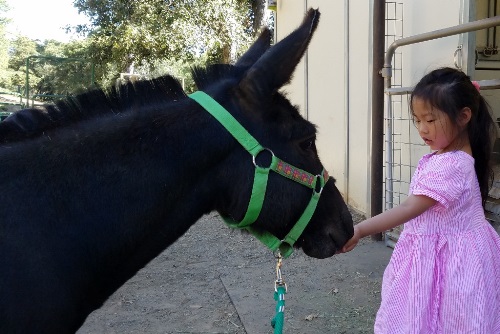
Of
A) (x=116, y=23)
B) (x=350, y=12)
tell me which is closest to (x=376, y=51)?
(x=350, y=12)

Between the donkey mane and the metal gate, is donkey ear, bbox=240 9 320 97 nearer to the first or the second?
the donkey mane

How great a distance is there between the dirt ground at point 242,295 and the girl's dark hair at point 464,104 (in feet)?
6.02

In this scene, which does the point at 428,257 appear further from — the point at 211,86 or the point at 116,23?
the point at 116,23

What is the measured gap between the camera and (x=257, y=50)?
86.7 inches

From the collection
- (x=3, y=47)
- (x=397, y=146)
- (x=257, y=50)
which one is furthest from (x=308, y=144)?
(x=3, y=47)

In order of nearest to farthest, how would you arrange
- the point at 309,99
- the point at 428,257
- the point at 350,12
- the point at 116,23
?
the point at 428,257
the point at 350,12
the point at 309,99
the point at 116,23

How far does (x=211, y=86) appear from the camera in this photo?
1952 millimetres

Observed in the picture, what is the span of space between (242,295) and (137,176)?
294cm

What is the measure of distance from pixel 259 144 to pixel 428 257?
39.5 inches

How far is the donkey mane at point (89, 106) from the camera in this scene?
179 centimetres

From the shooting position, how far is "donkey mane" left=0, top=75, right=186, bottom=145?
179 cm

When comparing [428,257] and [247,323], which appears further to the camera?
[247,323]

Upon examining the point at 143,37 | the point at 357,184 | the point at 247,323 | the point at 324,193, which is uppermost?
the point at 143,37

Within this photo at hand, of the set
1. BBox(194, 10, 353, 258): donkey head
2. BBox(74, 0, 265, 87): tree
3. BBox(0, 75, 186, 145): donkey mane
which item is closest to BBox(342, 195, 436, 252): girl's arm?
BBox(194, 10, 353, 258): donkey head
